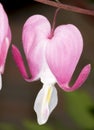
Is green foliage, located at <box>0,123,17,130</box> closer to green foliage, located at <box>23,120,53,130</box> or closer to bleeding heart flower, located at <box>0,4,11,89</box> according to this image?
green foliage, located at <box>23,120,53,130</box>

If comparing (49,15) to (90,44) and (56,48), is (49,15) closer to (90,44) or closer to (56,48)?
(90,44)

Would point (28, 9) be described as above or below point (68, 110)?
above

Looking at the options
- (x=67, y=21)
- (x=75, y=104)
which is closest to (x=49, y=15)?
(x=67, y=21)

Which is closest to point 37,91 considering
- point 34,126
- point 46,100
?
point 34,126

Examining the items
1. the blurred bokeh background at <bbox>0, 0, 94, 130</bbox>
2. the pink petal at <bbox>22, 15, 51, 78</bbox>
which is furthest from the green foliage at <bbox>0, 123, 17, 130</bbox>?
the pink petal at <bbox>22, 15, 51, 78</bbox>

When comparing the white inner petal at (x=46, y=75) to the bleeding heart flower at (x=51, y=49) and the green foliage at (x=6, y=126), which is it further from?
the green foliage at (x=6, y=126)

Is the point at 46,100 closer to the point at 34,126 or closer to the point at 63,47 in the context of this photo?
the point at 63,47
